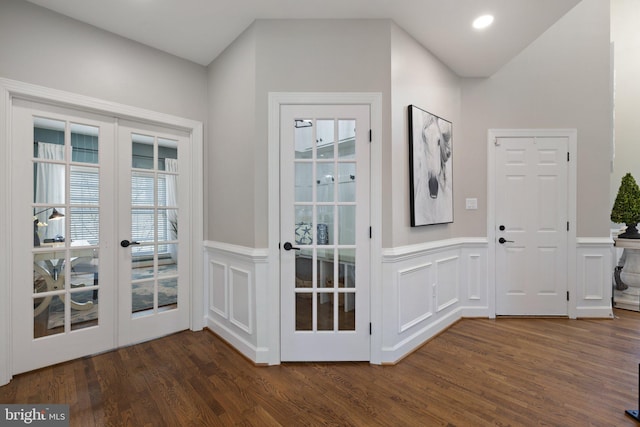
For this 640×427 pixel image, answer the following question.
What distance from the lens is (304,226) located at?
252cm

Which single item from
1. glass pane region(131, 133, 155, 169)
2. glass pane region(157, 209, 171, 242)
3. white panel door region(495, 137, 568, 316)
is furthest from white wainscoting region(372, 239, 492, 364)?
glass pane region(131, 133, 155, 169)

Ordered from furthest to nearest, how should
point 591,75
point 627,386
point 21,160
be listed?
point 591,75
point 21,160
point 627,386

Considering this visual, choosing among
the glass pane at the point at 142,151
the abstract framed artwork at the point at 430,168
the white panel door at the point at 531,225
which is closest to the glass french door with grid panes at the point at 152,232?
the glass pane at the point at 142,151

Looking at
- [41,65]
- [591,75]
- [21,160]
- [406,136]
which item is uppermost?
[591,75]

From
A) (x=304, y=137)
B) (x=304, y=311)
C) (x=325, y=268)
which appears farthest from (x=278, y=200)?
(x=304, y=311)

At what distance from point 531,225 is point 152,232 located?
406 cm

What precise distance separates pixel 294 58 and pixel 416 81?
1.15 meters

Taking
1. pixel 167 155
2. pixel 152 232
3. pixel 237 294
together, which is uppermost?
pixel 167 155

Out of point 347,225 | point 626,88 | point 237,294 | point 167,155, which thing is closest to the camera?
point 347,225

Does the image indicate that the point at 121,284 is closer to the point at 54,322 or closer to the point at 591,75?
the point at 54,322

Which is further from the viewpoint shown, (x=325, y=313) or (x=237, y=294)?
(x=237, y=294)

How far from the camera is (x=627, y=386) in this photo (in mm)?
2139

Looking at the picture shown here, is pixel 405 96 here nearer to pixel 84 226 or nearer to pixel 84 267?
pixel 84 226

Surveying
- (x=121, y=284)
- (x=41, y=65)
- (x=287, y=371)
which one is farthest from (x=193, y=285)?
(x=41, y=65)
